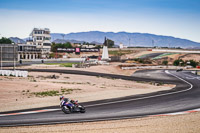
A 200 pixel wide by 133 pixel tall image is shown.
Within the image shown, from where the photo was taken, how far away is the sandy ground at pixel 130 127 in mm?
15500

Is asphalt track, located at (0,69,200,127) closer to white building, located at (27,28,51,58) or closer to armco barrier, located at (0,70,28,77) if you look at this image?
armco barrier, located at (0,70,28,77)

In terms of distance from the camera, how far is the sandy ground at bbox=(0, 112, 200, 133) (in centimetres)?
1550

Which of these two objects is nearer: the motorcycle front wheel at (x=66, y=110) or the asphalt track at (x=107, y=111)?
the asphalt track at (x=107, y=111)

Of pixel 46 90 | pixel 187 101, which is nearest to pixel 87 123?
pixel 187 101

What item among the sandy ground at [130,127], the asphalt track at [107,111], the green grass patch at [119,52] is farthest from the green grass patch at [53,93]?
the green grass patch at [119,52]

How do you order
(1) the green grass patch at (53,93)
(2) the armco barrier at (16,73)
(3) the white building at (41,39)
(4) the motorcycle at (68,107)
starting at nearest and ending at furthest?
(4) the motorcycle at (68,107) < (1) the green grass patch at (53,93) < (2) the armco barrier at (16,73) < (3) the white building at (41,39)

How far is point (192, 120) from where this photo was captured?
18047mm

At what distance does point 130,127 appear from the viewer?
16234 mm

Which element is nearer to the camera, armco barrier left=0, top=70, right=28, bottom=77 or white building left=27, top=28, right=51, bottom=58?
armco barrier left=0, top=70, right=28, bottom=77

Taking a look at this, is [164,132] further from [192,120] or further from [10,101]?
[10,101]

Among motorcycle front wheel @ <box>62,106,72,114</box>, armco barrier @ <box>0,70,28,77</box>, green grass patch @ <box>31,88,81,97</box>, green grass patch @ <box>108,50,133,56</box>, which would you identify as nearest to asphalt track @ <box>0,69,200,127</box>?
Result: motorcycle front wheel @ <box>62,106,72,114</box>

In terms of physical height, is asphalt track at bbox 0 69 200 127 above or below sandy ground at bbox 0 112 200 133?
below

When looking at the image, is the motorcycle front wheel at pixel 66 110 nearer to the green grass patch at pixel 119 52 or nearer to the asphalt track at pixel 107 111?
the asphalt track at pixel 107 111

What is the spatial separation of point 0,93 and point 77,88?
1013 centimetres
